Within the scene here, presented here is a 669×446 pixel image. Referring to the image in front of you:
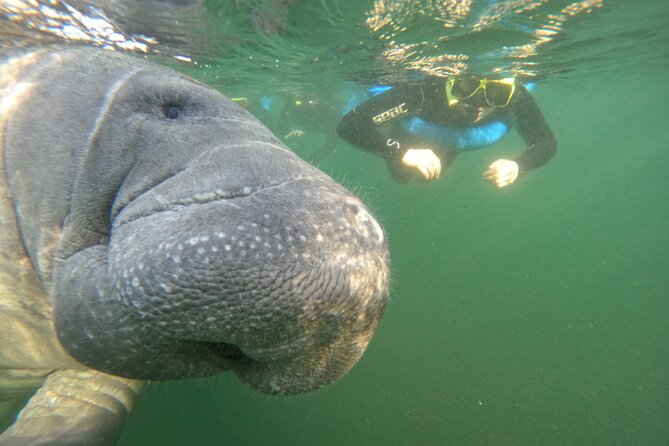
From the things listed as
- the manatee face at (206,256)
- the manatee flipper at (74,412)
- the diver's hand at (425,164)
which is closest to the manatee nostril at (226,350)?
the manatee face at (206,256)

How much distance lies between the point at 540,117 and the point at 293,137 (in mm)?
16375

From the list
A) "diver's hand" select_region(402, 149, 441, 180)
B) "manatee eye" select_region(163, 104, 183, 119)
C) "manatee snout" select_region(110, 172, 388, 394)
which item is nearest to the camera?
"manatee snout" select_region(110, 172, 388, 394)

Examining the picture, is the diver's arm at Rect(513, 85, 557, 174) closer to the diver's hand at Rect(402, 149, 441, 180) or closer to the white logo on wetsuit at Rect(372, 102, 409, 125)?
the diver's hand at Rect(402, 149, 441, 180)

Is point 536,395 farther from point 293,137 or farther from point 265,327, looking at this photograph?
point 293,137

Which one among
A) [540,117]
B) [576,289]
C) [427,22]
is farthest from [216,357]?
[576,289]

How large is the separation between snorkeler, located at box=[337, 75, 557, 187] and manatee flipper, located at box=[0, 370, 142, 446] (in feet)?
18.5

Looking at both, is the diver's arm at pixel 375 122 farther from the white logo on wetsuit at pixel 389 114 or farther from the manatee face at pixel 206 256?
the manatee face at pixel 206 256

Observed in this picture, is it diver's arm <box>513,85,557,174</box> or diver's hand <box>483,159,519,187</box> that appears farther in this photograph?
diver's arm <box>513,85,557,174</box>

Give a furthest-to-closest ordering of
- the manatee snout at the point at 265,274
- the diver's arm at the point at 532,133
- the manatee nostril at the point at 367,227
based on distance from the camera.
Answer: the diver's arm at the point at 532,133 → the manatee nostril at the point at 367,227 → the manatee snout at the point at 265,274

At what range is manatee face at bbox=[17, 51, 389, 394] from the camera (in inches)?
50.7

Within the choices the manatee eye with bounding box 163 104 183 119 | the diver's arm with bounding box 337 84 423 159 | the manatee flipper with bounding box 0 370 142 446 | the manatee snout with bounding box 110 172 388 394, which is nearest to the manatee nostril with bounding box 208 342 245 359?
the manatee snout with bounding box 110 172 388 394

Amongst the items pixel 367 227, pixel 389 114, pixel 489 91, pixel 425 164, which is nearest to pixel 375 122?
pixel 389 114

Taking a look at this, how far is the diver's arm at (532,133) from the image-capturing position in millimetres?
7911

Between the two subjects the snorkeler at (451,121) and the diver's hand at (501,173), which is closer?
the diver's hand at (501,173)
